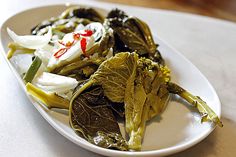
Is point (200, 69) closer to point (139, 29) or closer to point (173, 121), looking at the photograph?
point (139, 29)

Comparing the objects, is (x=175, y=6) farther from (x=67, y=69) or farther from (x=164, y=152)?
(x=164, y=152)

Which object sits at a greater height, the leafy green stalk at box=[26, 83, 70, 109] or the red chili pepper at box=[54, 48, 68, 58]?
the red chili pepper at box=[54, 48, 68, 58]

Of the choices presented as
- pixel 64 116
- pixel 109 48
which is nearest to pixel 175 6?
pixel 109 48

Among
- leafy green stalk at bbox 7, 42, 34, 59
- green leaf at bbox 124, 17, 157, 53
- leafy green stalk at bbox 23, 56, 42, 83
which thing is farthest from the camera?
green leaf at bbox 124, 17, 157, 53

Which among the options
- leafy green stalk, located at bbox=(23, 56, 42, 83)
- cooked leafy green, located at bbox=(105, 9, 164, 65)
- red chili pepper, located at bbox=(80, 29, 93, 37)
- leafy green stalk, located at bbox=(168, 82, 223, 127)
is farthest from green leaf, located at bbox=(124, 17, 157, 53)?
leafy green stalk, located at bbox=(23, 56, 42, 83)

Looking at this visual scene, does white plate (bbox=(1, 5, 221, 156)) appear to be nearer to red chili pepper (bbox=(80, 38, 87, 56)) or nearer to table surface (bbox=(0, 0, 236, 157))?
table surface (bbox=(0, 0, 236, 157))
